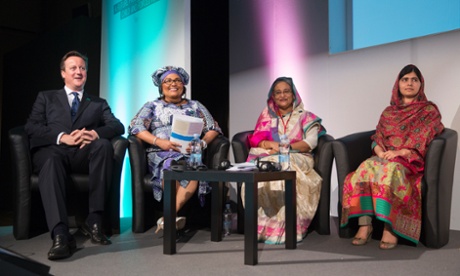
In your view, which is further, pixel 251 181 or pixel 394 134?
pixel 394 134

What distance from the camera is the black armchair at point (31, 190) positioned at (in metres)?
2.81

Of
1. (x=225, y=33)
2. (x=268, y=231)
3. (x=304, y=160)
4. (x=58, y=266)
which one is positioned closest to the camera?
(x=58, y=266)

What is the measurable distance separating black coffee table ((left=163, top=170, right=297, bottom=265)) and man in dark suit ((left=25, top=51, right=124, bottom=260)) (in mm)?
472

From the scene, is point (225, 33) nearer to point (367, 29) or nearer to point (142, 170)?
point (367, 29)

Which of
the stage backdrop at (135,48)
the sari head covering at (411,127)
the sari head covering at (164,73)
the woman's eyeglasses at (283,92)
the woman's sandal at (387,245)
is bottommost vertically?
the woman's sandal at (387,245)

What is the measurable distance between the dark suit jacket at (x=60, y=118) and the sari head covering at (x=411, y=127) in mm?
1798

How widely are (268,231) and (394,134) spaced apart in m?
1.01

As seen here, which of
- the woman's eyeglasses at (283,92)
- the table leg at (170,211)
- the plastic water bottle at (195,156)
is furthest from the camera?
the woman's eyeglasses at (283,92)

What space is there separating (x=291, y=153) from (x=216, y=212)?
0.63m

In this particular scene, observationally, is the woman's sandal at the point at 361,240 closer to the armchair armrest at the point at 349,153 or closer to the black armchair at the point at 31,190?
the armchair armrest at the point at 349,153

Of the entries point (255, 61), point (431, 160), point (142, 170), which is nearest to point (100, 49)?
point (255, 61)

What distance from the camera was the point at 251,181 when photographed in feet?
7.20

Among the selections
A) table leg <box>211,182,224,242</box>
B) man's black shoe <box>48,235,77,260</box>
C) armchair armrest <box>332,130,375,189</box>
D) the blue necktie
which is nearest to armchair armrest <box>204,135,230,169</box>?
table leg <box>211,182,224,242</box>

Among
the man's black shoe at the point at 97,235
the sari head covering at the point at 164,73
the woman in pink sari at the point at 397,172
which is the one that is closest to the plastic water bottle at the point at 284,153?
the woman in pink sari at the point at 397,172
